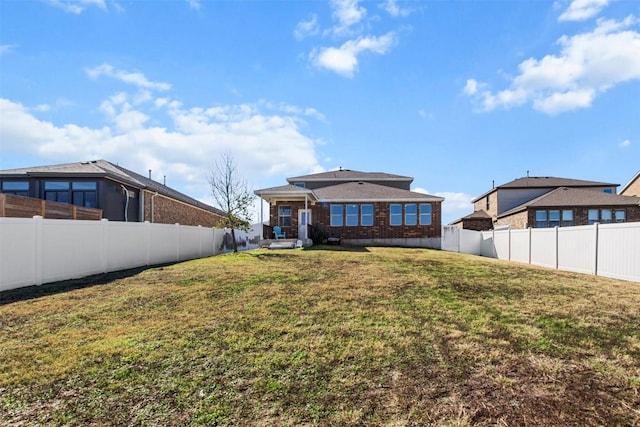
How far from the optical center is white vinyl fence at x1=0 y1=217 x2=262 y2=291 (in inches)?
307

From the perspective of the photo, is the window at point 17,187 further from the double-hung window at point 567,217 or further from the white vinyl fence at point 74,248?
the double-hung window at point 567,217

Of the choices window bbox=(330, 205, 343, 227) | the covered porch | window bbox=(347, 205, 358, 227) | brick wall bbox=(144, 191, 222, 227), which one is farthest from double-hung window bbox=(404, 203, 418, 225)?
brick wall bbox=(144, 191, 222, 227)

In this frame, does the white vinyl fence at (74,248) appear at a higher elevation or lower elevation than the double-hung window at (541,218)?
lower

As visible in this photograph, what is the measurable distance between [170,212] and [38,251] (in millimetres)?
13384

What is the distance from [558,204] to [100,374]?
3323cm

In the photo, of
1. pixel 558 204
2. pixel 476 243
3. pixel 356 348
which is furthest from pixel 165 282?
pixel 558 204

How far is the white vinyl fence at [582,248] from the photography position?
10.2 m

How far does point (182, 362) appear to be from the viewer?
13.1ft

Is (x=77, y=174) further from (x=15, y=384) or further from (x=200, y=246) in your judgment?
(x=15, y=384)

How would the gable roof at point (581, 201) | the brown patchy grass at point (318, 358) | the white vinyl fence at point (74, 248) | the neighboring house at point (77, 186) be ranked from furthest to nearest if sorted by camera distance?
the gable roof at point (581, 201), the neighboring house at point (77, 186), the white vinyl fence at point (74, 248), the brown patchy grass at point (318, 358)

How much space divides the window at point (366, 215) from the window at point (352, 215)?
35cm

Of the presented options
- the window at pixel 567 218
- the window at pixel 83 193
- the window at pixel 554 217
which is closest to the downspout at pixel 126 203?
the window at pixel 83 193

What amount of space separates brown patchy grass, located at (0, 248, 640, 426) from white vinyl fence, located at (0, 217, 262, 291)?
112 centimetres

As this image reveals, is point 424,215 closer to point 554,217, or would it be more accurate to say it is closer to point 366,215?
point 366,215
